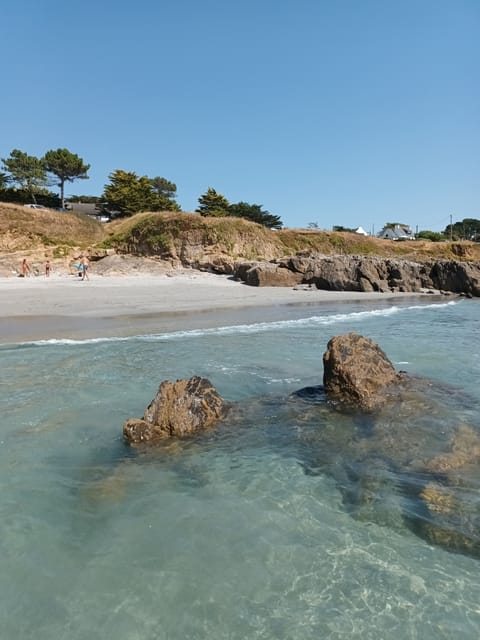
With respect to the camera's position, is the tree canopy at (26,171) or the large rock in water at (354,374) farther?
the tree canopy at (26,171)

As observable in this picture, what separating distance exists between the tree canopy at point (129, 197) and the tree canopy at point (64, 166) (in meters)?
3.30

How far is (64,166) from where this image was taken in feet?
161

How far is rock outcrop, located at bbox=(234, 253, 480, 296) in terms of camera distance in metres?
31.0

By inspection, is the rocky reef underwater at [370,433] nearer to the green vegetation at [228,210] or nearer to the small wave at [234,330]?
the small wave at [234,330]

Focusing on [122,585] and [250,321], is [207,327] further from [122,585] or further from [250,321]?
[122,585]

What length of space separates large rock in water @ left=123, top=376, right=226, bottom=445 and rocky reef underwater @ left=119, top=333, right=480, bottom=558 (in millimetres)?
13

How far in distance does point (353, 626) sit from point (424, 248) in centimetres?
5923

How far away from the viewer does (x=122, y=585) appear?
3.26 metres

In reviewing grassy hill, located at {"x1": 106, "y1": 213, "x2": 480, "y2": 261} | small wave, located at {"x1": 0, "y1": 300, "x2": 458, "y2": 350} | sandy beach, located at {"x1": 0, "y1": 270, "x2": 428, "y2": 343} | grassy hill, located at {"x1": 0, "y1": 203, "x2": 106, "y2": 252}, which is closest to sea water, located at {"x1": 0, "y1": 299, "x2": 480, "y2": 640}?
small wave, located at {"x1": 0, "y1": 300, "x2": 458, "y2": 350}

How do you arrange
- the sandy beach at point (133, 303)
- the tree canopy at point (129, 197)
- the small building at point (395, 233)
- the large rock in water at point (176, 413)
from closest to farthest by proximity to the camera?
the large rock in water at point (176, 413)
the sandy beach at point (133, 303)
the tree canopy at point (129, 197)
the small building at point (395, 233)

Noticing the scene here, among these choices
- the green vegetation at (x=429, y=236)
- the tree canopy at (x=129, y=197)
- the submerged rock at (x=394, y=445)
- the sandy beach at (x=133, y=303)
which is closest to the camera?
the submerged rock at (x=394, y=445)

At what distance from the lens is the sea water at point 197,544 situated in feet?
9.73

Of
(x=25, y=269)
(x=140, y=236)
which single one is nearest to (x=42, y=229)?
(x=140, y=236)

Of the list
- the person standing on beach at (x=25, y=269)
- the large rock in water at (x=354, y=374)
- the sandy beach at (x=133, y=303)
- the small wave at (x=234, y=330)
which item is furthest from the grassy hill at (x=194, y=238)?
the large rock in water at (x=354, y=374)
